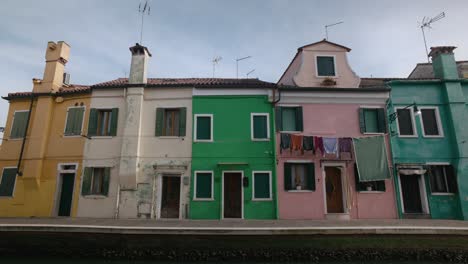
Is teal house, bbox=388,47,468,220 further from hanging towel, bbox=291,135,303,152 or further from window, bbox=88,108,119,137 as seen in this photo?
window, bbox=88,108,119,137

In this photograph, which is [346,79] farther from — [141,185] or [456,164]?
[141,185]

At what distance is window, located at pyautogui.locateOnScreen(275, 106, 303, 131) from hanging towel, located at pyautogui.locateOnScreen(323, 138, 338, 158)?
1413 millimetres

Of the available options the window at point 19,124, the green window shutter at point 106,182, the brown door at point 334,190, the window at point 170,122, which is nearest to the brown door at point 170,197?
the window at point 170,122

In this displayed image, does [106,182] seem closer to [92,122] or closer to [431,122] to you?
[92,122]

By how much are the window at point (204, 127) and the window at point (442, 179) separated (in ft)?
36.6

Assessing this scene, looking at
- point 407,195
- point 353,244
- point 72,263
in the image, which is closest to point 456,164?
point 407,195

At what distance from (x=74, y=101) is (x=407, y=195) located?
714 inches

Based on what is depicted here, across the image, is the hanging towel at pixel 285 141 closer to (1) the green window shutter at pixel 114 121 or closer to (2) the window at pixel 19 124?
(1) the green window shutter at pixel 114 121

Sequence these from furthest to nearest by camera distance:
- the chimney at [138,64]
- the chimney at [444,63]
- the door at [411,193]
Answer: the chimney at [138,64] < the chimney at [444,63] < the door at [411,193]

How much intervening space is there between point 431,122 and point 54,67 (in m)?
20.7

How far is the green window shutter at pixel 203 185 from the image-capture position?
46.6 feet

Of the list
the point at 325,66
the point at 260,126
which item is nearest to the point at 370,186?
the point at 260,126

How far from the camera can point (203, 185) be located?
1434cm

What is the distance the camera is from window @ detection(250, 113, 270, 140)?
1488 centimetres
